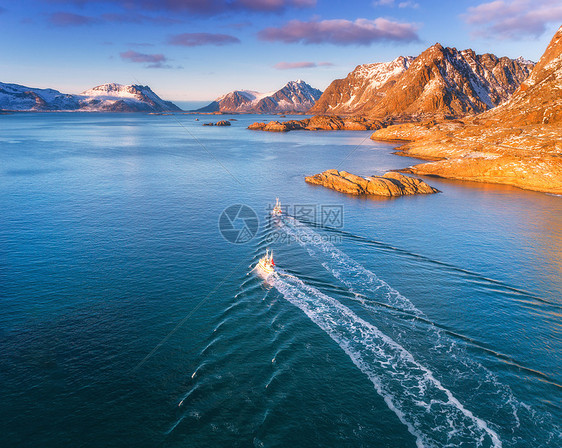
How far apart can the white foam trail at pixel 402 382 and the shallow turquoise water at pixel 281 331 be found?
0.14 metres

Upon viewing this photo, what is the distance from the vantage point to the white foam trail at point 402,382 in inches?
981

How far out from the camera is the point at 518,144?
11831cm

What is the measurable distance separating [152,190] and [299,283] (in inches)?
2533

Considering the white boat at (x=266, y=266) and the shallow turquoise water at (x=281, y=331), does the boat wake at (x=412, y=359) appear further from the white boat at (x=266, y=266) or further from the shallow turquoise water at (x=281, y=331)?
the white boat at (x=266, y=266)

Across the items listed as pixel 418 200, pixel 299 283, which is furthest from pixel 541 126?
pixel 299 283

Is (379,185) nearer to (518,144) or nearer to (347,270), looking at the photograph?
(347,270)

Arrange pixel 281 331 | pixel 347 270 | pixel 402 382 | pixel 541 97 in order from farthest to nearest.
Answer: pixel 541 97, pixel 347 270, pixel 281 331, pixel 402 382

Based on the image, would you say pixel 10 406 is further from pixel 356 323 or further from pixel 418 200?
pixel 418 200

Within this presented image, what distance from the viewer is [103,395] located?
1083 inches

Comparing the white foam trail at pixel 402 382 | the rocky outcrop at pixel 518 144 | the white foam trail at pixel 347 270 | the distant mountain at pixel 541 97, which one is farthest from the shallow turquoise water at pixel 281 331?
the distant mountain at pixel 541 97

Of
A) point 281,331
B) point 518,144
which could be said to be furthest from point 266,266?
point 518,144

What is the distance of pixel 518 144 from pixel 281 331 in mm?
122701

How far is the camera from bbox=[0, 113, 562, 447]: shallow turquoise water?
83.9ft

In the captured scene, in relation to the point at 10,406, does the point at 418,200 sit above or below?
above
